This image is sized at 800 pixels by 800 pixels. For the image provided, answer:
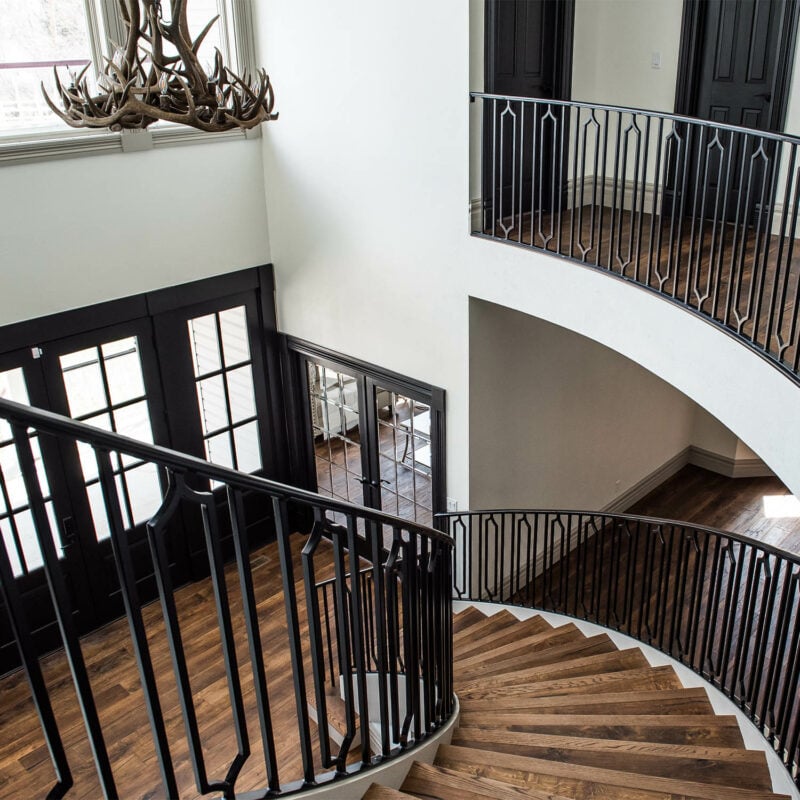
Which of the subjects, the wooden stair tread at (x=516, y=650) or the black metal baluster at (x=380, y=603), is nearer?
the black metal baluster at (x=380, y=603)

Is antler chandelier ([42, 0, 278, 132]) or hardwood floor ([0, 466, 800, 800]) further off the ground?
antler chandelier ([42, 0, 278, 132])

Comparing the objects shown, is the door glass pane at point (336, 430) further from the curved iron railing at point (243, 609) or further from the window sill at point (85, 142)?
the curved iron railing at point (243, 609)

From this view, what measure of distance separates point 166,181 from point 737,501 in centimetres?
689

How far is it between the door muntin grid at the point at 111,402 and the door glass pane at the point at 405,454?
206 centimetres

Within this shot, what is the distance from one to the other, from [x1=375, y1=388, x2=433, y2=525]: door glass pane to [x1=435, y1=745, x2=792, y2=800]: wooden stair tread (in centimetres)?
353

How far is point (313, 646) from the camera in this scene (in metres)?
2.22

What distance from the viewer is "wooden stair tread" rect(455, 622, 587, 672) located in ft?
17.4

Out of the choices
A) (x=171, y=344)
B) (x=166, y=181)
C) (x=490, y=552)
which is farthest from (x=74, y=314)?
(x=490, y=552)

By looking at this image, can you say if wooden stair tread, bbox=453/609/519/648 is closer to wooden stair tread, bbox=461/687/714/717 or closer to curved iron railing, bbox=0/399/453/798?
wooden stair tread, bbox=461/687/714/717

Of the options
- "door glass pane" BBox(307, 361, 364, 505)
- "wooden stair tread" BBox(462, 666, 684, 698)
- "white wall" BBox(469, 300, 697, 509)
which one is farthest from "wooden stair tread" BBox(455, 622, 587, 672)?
"door glass pane" BBox(307, 361, 364, 505)

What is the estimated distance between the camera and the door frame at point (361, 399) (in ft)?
21.9

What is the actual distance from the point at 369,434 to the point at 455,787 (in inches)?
180

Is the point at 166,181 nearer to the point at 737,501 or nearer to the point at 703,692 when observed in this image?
→ the point at 703,692

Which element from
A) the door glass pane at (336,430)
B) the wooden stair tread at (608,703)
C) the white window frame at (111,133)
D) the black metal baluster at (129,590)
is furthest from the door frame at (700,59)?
the black metal baluster at (129,590)
